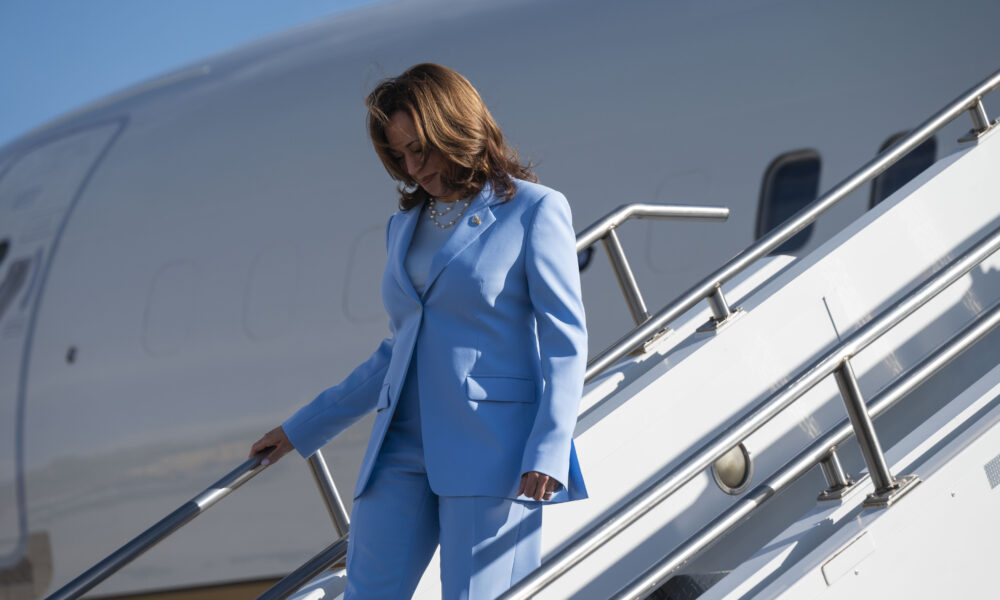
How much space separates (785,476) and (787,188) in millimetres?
2209

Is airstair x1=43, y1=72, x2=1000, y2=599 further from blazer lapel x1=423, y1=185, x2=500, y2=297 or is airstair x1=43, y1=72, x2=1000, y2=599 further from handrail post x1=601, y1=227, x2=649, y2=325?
blazer lapel x1=423, y1=185, x2=500, y2=297

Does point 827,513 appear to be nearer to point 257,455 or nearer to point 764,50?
point 257,455

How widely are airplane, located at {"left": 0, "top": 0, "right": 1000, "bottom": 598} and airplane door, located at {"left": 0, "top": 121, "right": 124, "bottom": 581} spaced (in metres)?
0.02

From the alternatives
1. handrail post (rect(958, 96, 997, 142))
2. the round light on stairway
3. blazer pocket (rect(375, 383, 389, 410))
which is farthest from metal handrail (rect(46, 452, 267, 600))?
handrail post (rect(958, 96, 997, 142))

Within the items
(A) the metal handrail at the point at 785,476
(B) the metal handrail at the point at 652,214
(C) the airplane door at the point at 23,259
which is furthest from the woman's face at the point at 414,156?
(C) the airplane door at the point at 23,259

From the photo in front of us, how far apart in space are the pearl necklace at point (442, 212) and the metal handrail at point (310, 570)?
0.75 metres

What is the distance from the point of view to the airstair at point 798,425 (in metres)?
1.87

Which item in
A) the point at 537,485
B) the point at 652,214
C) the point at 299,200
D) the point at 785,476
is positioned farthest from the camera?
the point at 299,200

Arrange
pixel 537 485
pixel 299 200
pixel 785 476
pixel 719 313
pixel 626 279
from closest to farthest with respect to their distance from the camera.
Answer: pixel 537 485, pixel 785 476, pixel 719 313, pixel 626 279, pixel 299 200

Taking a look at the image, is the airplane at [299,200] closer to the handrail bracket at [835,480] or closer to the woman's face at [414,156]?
the woman's face at [414,156]

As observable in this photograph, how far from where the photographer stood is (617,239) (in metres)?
2.99

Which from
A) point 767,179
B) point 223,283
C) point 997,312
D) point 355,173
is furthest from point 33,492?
point 997,312

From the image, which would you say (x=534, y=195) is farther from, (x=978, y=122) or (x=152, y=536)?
(x=978, y=122)

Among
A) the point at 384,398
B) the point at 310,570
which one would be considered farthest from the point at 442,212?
the point at 310,570
